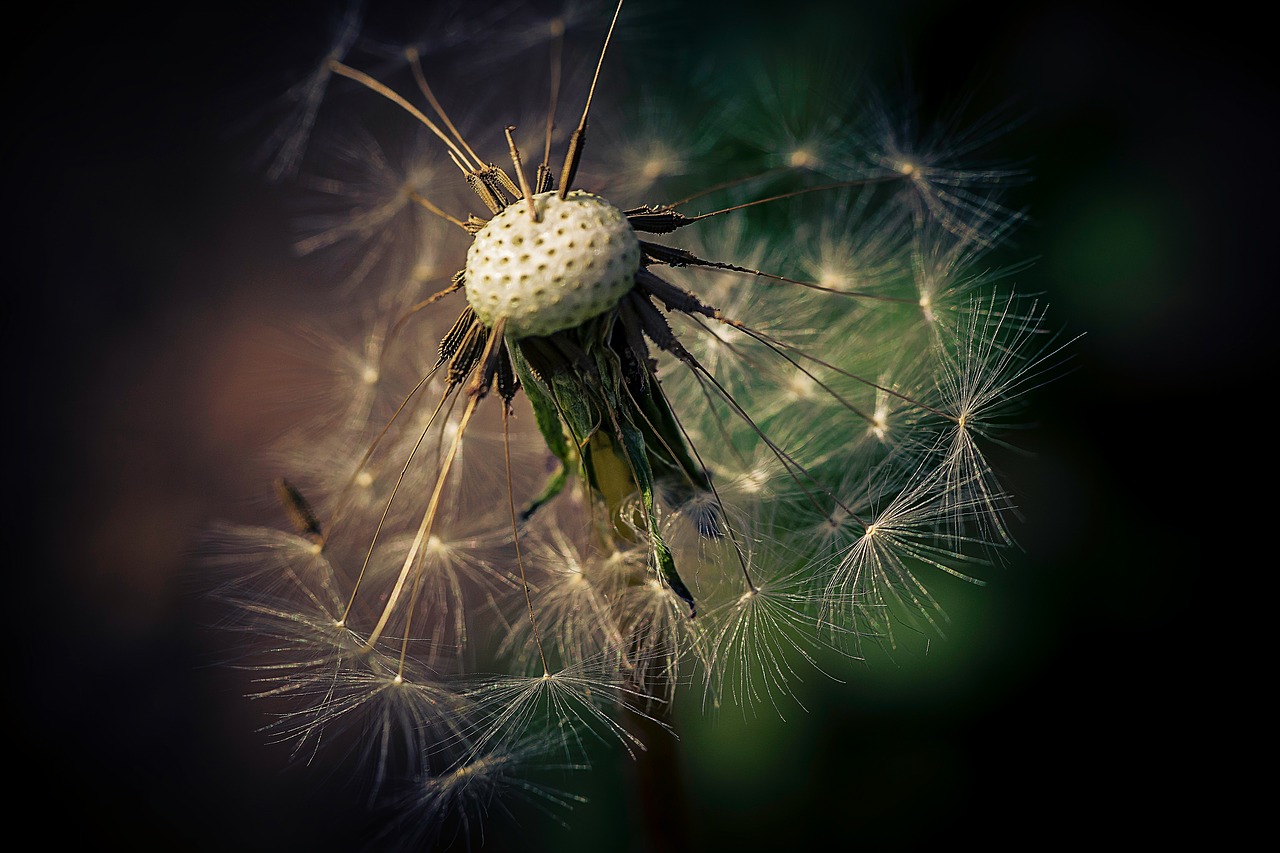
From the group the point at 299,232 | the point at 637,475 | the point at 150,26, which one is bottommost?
the point at 637,475

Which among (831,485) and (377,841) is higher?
(831,485)

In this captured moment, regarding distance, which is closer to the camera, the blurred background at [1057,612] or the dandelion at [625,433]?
the dandelion at [625,433]

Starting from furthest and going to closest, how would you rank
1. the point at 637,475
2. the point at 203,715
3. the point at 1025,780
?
the point at 203,715
the point at 1025,780
the point at 637,475

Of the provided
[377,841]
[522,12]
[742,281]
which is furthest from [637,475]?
[522,12]

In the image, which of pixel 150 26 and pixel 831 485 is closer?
pixel 831 485

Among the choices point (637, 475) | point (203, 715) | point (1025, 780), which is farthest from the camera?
point (203, 715)

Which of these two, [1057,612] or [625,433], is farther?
[1057,612]

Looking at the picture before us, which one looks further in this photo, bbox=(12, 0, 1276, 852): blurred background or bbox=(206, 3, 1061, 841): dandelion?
bbox=(12, 0, 1276, 852): blurred background

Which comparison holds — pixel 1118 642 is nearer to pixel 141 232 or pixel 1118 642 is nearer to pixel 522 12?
pixel 522 12
